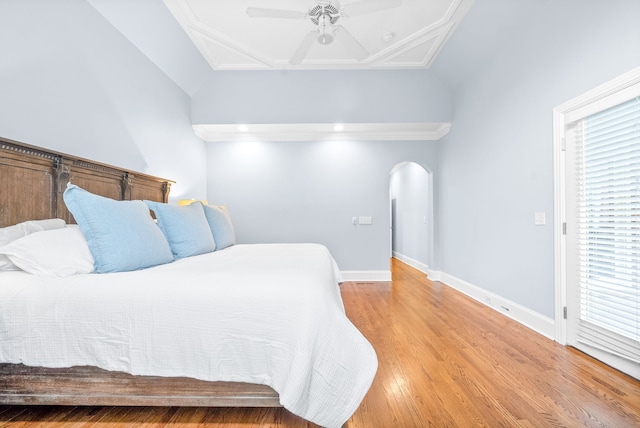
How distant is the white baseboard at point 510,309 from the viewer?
2.32 m

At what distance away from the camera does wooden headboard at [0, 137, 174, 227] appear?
1631mm

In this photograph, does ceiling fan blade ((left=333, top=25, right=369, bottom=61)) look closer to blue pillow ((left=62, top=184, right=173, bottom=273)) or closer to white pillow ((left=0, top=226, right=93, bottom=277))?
blue pillow ((left=62, top=184, right=173, bottom=273))

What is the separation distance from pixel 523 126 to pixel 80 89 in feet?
12.8

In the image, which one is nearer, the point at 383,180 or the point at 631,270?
the point at 631,270

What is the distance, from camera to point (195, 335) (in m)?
1.22

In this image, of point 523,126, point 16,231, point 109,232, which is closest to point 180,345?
A: point 109,232

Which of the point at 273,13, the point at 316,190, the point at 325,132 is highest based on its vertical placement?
the point at 273,13

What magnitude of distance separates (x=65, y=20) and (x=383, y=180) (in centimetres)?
400

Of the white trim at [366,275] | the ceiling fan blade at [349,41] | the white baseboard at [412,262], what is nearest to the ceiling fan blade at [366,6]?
the ceiling fan blade at [349,41]

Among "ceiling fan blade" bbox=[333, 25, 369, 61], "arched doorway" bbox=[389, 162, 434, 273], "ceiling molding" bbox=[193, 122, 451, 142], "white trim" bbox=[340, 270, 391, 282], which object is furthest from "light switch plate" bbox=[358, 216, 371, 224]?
"ceiling fan blade" bbox=[333, 25, 369, 61]

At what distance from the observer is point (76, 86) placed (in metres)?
2.15

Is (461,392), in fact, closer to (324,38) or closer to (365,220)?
(324,38)

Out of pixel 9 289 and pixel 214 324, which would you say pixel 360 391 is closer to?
pixel 214 324

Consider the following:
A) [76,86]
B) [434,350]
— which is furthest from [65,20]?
[434,350]
